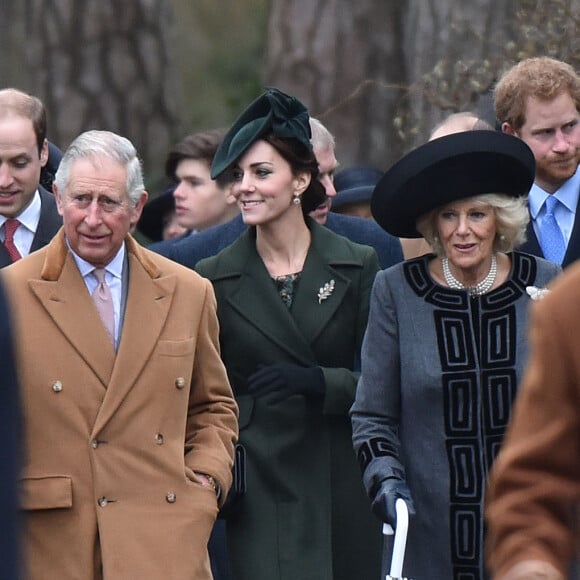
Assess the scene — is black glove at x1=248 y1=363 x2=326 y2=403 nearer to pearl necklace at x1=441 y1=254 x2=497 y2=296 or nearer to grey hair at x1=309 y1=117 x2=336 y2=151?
pearl necklace at x1=441 y1=254 x2=497 y2=296

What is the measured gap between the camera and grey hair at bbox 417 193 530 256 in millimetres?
6656

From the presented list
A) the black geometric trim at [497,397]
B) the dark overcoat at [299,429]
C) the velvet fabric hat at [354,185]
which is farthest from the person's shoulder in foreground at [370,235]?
the black geometric trim at [497,397]

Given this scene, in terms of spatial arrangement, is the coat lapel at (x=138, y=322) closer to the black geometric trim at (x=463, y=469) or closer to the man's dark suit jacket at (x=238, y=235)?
the black geometric trim at (x=463, y=469)

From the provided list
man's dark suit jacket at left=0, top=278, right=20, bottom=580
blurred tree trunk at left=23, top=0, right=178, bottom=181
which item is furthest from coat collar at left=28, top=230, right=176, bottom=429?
blurred tree trunk at left=23, top=0, right=178, bottom=181

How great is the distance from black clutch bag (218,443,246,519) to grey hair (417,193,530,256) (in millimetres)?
1092

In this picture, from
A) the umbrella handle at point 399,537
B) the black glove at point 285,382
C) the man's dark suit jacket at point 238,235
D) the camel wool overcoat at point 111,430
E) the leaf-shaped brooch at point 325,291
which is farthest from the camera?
the man's dark suit jacket at point 238,235

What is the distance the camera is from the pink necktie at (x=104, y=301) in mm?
6402

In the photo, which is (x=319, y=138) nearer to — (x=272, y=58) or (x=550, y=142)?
(x=550, y=142)

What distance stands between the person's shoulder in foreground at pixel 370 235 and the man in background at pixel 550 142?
0.73 m

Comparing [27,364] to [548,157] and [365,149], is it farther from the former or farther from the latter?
[365,149]

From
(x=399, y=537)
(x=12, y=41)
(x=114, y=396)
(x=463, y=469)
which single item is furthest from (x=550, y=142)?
(x=12, y=41)

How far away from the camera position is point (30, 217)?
24.1ft

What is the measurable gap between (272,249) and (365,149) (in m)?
7.14

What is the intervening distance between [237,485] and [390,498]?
3.71 feet
